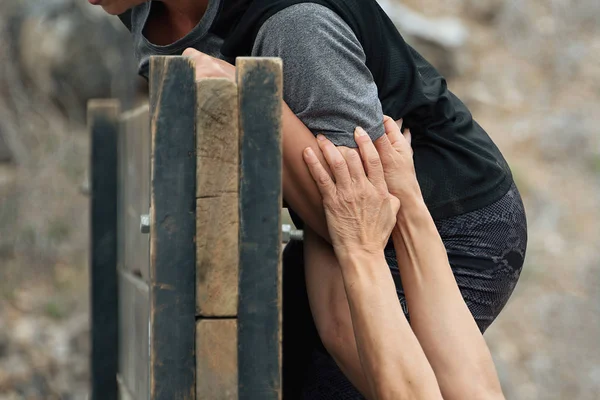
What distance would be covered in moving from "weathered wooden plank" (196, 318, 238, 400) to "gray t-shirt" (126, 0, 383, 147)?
50cm

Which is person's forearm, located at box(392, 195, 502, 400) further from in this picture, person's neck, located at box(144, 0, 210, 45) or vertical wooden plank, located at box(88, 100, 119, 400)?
vertical wooden plank, located at box(88, 100, 119, 400)

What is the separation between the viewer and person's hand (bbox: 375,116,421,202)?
6.11 ft

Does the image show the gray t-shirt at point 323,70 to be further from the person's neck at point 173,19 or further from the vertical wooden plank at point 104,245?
the vertical wooden plank at point 104,245

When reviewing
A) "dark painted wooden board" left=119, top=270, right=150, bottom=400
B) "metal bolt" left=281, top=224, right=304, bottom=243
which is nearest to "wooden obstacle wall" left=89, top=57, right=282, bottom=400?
"metal bolt" left=281, top=224, right=304, bottom=243

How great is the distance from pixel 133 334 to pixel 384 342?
182cm

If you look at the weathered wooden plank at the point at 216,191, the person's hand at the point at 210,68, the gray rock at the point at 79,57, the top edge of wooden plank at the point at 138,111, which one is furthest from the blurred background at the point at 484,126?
the weathered wooden plank at the point at 216,191

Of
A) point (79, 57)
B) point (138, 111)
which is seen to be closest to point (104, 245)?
point (138, 111)

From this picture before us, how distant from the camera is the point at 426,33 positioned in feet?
26.1

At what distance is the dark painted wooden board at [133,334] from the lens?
8.90ft

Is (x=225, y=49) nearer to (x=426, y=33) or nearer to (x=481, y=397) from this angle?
(x=481, y=397)

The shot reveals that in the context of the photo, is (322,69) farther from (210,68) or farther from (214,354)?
(214,354)

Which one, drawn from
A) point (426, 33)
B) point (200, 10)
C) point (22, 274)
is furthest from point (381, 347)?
point (426, 33)

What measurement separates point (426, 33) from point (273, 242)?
677 centimetres

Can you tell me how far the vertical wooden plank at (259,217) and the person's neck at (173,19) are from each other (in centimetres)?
56
